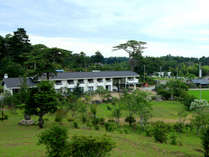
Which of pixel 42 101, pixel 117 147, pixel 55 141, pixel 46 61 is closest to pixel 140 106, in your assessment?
pixel 117 147

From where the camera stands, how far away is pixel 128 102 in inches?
738

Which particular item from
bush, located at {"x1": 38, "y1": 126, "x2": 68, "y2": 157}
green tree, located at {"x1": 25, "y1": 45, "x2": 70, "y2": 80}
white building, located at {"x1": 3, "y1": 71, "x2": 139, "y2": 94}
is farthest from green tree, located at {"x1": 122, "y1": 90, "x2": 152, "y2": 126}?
white building, located at {"x1": 3, "y1": 71, "x2": 139, "y2": 94}

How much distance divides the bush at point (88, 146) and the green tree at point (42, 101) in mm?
8173

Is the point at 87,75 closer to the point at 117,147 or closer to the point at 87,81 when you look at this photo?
the point at 87,81

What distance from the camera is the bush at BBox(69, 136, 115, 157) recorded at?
7.11 m

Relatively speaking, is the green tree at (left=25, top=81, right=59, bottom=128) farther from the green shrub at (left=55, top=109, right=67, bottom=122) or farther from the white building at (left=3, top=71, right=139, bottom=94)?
the white building at (left=3, top=71, right=139, bottom=94)

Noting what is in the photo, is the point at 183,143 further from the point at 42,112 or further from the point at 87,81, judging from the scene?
the point at 87,81

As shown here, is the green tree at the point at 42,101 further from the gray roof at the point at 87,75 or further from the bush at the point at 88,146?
the gray roof at the point at 87,75

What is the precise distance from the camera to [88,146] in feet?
23.5

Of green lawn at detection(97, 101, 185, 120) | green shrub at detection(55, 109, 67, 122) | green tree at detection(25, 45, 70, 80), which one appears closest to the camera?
green shrub at detection(55, 109, 67, 122)

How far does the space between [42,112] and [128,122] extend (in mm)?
8420

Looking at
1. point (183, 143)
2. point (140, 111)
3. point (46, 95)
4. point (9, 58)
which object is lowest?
point (183, 143)

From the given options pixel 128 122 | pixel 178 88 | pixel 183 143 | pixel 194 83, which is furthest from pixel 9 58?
pixel 194 83

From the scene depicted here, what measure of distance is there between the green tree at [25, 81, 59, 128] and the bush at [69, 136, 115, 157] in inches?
322
